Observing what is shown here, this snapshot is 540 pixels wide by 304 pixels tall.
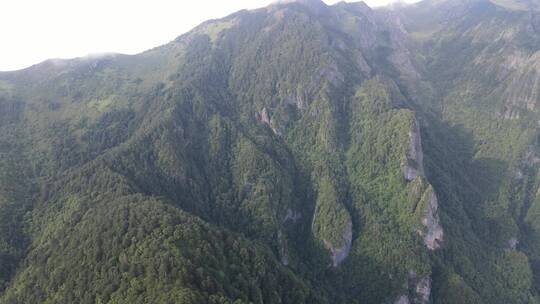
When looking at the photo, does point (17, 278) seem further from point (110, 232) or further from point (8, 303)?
point (110, 232)

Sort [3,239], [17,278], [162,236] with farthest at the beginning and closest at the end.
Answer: [3,239]
[17,278]
[162,236]

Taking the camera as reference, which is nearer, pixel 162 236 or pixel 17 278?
pixel 162 236

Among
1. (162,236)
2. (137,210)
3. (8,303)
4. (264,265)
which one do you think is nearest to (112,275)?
(162,236)

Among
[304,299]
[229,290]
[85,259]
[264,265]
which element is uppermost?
[85,259]

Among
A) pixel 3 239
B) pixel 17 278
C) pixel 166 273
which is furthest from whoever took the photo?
pixel 3 239

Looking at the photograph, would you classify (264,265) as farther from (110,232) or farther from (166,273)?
(110,232)

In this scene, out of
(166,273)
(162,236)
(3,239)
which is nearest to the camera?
(166,273)

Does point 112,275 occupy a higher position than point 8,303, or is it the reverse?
point 112,275

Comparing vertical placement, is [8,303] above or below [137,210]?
below

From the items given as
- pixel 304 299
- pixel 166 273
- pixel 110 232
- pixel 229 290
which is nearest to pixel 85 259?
pixel 110 232
